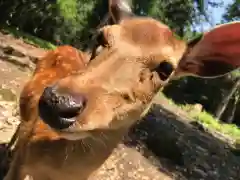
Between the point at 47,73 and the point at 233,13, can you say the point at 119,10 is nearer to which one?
the point at 47,73

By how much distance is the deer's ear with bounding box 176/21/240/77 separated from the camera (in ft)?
14.3

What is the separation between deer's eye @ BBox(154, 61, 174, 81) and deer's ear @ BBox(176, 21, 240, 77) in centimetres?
33

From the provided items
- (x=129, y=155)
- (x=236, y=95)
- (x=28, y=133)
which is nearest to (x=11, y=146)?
(x=28, y=133)

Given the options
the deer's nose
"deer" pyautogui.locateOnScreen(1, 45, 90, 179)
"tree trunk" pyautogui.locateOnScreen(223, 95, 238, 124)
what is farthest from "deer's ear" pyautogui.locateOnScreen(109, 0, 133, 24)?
"tree trunk" pyautogui.locateOnScreen(223, 95, 238, 124)

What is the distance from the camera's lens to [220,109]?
34.0 meters

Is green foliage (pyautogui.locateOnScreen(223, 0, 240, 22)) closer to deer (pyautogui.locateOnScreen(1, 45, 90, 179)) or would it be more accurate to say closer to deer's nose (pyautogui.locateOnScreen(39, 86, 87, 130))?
deer (pyautogui.locateOnScreen(1, 45, 90, 179))

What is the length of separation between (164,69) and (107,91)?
775 millimetres

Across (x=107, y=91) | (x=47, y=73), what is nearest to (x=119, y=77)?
(x=107, y=91)

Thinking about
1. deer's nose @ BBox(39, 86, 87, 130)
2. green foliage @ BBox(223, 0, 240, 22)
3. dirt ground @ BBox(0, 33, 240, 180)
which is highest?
deer's nose @ BBox(39, 86, 87, 130)

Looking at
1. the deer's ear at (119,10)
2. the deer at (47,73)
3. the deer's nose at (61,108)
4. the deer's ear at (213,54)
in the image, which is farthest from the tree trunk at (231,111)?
the deer's nose at (61,108)

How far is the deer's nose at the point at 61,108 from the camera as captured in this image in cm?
315

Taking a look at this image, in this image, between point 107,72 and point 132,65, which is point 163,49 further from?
point 107,72

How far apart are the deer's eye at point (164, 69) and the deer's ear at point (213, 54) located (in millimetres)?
334

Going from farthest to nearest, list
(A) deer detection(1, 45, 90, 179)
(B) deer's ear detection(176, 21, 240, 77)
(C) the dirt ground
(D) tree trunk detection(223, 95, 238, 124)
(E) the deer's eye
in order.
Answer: (D) tree trunk detection(223, 95, 238, 124) < (C) the dirt ground < (A) deer detection(1, 45, 90, 179) < (B) deer's ear detection(176, 21, 240, 77) < (E) the deer's eye
